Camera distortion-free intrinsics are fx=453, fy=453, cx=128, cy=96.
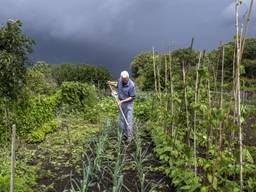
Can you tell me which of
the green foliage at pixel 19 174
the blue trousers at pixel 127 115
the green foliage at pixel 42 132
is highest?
the blue trousers at pixel 127 115

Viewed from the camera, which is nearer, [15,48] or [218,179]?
[218,179]

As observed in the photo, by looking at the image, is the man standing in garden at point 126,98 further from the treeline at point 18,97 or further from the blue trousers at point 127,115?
the treeline at point 18,97

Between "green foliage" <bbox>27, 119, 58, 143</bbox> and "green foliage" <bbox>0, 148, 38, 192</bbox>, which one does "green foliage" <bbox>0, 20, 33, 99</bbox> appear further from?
"green foliage" <bbox>0, 148, 38, 192</bbox>

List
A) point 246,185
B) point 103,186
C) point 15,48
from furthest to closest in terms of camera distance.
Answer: point 15,48 < point 103,186 < point 246,185

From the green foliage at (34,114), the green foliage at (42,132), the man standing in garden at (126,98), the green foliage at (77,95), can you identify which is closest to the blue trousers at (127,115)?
the man standing in garden at (126,98)

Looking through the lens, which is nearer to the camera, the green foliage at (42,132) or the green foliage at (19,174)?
the green foliage at (19,174)

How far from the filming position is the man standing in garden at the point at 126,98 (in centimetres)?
923

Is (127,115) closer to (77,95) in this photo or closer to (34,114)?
(34,114)

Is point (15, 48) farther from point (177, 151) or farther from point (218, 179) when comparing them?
point (218, 179)

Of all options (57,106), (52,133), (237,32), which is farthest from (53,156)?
(57,106)

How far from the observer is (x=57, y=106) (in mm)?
14188

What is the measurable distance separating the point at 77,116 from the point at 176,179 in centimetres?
938

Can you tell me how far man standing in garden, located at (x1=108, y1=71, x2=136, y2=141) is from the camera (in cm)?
923

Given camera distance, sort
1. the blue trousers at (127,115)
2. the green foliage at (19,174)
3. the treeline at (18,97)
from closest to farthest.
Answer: the green foliage at (19,174) → the blue trousers at (127,115) → the treeline at (18,97)
